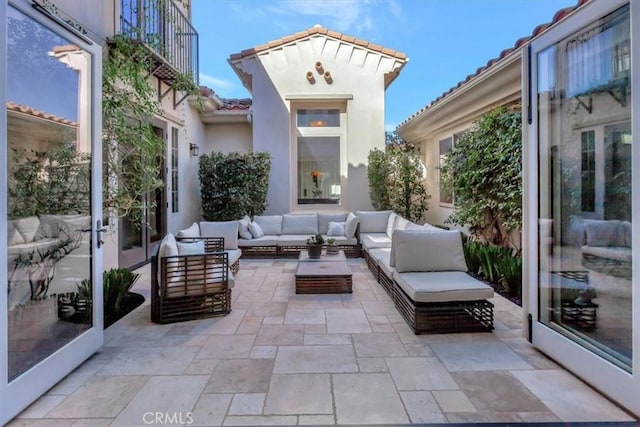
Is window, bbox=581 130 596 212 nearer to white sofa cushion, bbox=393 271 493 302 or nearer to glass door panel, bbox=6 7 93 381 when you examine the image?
white sofa cushion, bbox=393 271 493 302

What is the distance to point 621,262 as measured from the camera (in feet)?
8.10

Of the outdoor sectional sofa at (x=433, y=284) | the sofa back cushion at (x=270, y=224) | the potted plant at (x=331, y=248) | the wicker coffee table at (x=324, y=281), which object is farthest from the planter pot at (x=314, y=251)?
the sofa back cushion at (x=270, y=224)

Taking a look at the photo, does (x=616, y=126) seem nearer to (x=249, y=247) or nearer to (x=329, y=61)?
(x=249, y=247)

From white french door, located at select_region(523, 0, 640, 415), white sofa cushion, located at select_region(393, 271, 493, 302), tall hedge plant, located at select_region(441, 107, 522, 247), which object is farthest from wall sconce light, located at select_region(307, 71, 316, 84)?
white sofa cushion, located at select_region(393, 271, 493, 302)

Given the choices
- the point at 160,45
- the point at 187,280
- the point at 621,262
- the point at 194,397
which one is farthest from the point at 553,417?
the point at 160,45

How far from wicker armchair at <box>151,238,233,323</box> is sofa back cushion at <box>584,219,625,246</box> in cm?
338

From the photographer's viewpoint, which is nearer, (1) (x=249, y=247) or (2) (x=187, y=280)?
(2) (x=187, y=280)

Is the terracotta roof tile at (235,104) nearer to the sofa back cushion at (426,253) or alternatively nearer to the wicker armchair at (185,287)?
the wicker armchair at (185,287)

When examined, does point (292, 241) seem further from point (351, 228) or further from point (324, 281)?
point (324, 281)

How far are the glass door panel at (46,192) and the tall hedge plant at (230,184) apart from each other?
5.15 m

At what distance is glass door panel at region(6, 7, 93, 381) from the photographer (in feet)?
7.94

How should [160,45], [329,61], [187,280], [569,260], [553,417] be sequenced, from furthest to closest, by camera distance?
[329,61], [160,45], [187,280], [569,260], [553,417]

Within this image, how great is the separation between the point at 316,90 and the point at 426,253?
20.3ft

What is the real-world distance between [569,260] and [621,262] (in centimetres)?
54
